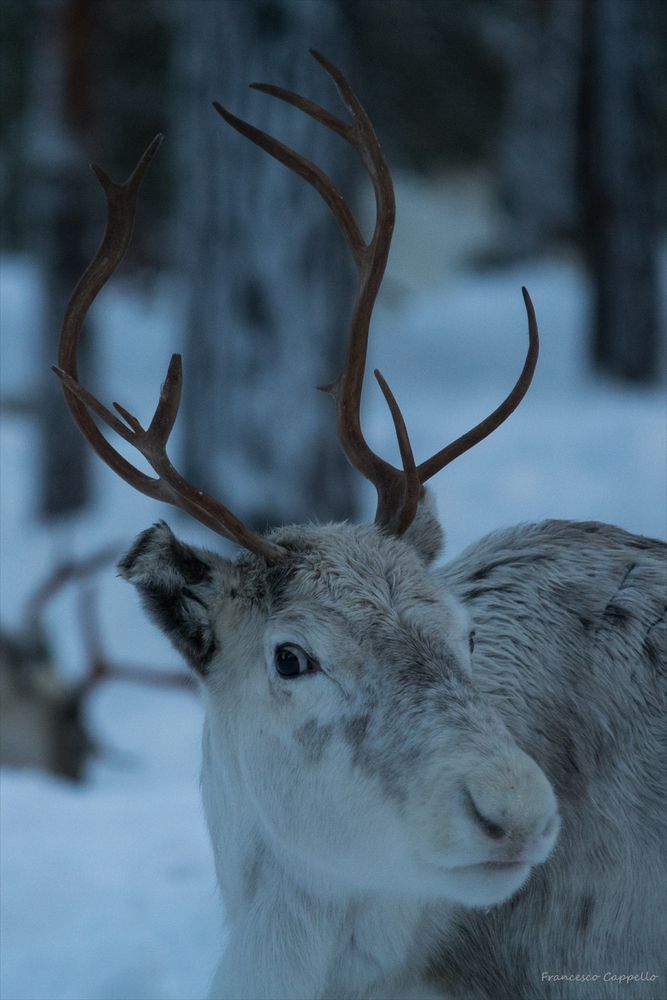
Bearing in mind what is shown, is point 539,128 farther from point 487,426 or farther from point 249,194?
point 487,426

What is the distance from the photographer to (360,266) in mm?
3160

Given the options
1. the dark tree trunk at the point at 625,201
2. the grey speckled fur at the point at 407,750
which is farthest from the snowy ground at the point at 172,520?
the grey speckled fur at the point at 407,750

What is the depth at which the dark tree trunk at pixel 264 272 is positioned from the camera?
6.97m

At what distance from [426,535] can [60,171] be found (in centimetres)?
709

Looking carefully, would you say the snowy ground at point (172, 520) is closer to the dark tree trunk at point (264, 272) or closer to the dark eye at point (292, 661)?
the dark tree trunk at point (264, 272)

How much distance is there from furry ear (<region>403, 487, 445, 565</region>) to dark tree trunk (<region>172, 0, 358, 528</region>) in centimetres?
421

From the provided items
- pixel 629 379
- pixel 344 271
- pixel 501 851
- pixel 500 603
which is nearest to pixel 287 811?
pixel 501 851

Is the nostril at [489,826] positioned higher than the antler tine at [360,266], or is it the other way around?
the antler tine at [360,266]

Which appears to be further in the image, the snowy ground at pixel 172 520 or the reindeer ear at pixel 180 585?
the snowy ground at pixel 172 520

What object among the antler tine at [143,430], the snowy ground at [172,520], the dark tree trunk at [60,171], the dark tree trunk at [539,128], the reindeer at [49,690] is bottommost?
the reindeer at [49,690]

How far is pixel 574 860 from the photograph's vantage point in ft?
9.13

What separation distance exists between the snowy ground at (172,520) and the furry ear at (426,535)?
144cm

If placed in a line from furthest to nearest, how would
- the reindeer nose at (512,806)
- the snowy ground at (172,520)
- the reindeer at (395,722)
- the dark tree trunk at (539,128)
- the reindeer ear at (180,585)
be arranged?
1. the dark tree trunk at (539,128)
2. the snowy ground at (172,520)
3. the reindeer ear at (180,585)
4. the reindeer at (395,722)
5. the reindeer nose at (512,806)

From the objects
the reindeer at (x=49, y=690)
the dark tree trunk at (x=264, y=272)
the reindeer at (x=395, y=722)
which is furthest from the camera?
the dark tree trunk at (x=264, y=272)
